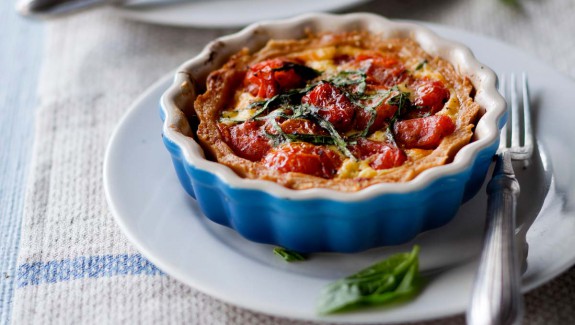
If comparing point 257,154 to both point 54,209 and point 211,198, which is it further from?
point 54,209

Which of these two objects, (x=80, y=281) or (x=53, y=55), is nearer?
(x=80, y=281)

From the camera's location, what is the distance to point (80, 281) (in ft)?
9.30

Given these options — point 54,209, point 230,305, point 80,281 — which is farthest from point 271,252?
point 54,209

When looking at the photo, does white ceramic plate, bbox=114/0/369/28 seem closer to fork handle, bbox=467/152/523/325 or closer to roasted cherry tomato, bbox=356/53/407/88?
roasted cherry tomato, bbox=356/53/407/88

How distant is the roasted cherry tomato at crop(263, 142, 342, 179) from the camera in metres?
2.65

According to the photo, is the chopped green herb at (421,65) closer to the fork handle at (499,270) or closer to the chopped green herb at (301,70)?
the chopped green herb at (301,70)

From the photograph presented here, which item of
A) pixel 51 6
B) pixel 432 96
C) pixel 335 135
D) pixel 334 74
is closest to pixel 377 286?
pixel 335 135

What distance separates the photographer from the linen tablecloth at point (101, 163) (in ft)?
8.70

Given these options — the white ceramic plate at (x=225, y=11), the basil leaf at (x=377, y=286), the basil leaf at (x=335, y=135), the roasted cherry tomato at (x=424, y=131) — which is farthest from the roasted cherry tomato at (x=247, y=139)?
the white ceramic plate at (x=225, y=11)

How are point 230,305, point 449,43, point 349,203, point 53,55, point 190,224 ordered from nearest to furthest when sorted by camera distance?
point 349,203, point 230,305, point 190,224, point 449,43, point 53,55

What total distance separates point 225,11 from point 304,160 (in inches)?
73.1

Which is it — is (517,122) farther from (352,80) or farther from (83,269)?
(83,269)

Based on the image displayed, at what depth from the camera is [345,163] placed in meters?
2.68

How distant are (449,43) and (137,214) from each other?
1520 mm
